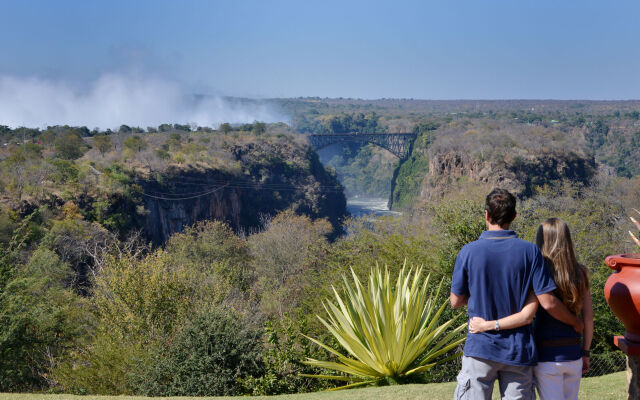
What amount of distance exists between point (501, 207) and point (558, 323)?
35.7 inches

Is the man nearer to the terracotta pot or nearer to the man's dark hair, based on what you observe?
the man's dark hair

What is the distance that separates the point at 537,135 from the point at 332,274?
69.8 meters

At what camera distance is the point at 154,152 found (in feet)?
205

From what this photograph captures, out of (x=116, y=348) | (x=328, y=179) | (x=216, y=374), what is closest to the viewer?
(x=216, y=374)

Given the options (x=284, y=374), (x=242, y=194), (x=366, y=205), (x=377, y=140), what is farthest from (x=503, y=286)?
(x=366, y=205)

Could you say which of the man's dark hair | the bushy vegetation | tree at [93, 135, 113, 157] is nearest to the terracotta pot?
the man's dark hair

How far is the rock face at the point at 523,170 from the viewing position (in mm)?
63312

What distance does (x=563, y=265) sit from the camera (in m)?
3.88

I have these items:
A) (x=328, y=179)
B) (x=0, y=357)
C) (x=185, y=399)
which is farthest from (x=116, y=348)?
(x=328, y=179)

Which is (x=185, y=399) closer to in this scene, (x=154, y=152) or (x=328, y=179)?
(x=154, y=152)

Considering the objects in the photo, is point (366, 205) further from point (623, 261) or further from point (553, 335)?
point (553, 335)

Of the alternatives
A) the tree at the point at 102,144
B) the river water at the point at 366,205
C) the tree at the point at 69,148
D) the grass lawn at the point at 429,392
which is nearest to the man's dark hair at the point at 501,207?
the grass lawn at the point at 429,392

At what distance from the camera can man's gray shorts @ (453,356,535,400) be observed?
12.8 feet

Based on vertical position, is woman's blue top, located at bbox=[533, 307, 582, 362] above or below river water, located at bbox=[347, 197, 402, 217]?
above
